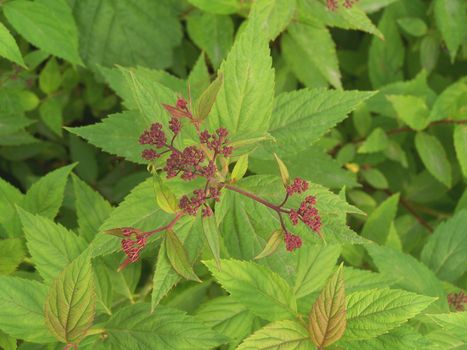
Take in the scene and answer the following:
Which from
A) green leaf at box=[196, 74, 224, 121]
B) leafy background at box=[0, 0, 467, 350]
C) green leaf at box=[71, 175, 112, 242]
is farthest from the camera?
green leaf at box=[71, 175, 112, 242]

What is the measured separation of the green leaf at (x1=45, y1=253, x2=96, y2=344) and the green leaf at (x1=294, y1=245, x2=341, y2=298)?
2.64 ft

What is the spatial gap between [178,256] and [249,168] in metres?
0.82

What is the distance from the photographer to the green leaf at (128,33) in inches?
124

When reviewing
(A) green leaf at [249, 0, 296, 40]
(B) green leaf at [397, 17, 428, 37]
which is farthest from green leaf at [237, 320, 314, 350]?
(B) green leaf at [397, 17, 428, 37]

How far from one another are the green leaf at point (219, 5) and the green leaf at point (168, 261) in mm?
1213

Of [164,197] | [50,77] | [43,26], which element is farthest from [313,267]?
[50,77]

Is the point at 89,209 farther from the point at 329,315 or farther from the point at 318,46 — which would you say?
the point at 318,46

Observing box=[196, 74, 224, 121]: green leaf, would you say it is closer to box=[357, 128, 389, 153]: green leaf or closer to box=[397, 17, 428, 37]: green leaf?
box=[357, 128, 389, 153]: green leaf

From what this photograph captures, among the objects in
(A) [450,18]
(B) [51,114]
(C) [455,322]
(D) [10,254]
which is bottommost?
(D) [10,254]

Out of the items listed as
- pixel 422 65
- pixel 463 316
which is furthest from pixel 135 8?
pixel 463 316

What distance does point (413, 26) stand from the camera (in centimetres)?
327

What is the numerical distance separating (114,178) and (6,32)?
1402 mm

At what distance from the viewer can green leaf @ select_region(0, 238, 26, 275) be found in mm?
2197

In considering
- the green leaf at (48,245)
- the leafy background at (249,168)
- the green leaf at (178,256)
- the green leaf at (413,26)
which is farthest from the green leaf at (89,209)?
the green leaf at (413,26)
